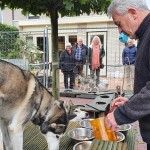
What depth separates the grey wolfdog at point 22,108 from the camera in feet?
12.1

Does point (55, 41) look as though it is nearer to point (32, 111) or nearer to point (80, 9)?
point (80, 9)

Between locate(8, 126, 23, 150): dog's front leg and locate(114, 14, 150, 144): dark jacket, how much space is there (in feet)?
6.25

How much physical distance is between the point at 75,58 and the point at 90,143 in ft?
21.7

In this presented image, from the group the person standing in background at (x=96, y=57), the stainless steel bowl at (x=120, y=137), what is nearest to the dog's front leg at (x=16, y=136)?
the stainless steel bowl at (x=120, y=137)

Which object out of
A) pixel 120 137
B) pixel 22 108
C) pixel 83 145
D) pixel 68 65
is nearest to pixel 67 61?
pixel 68 65

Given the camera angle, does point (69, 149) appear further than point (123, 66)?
No

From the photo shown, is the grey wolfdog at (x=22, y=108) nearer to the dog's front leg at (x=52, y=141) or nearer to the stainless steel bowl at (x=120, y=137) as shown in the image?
the dog's front leg at (x=52, y=141)

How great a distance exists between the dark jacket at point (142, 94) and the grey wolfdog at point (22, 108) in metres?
1.89

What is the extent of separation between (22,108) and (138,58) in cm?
203

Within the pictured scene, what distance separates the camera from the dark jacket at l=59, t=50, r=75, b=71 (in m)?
10.5

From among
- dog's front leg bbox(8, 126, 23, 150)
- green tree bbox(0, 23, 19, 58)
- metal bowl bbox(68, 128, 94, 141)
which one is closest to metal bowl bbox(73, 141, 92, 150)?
metal bowl bbox(68, 128, 94, 141)

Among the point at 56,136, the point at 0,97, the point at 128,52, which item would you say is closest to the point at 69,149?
the point at 56,136

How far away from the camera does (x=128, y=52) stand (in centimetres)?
1012

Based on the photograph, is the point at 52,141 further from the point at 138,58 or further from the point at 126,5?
the point at 126,5
